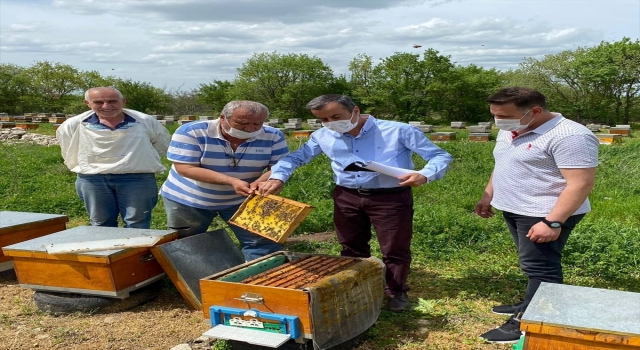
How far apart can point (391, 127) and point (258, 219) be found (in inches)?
40.6

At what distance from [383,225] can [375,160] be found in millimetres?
433

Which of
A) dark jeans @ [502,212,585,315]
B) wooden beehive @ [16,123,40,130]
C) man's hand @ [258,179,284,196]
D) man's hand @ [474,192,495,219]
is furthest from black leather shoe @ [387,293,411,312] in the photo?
wooden beehive @ [16,123,40,130]

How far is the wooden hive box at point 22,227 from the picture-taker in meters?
4.54

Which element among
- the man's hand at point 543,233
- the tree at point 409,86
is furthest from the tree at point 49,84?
the man's hand at point 543,233

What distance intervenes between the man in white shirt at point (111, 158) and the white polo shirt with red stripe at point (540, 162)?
277 cm

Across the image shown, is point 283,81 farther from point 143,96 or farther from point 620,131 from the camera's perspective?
point 620,131

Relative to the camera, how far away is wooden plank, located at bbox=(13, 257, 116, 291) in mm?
3734

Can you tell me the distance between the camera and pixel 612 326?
2068 mm

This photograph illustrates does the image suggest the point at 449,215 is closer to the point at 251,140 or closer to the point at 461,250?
the point at 461,250

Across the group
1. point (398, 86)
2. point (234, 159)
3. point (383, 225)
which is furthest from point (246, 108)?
point (398, 86)

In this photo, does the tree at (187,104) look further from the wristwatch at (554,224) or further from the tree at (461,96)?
the wristwatch at (554,224)

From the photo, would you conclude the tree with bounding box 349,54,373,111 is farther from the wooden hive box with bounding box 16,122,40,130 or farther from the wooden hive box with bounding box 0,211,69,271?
the wooden hive box with bounding box 0,211,69,271

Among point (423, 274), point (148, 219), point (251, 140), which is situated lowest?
point (423, 274)

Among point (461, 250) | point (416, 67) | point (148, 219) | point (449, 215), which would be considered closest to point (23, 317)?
point (148, 219)
